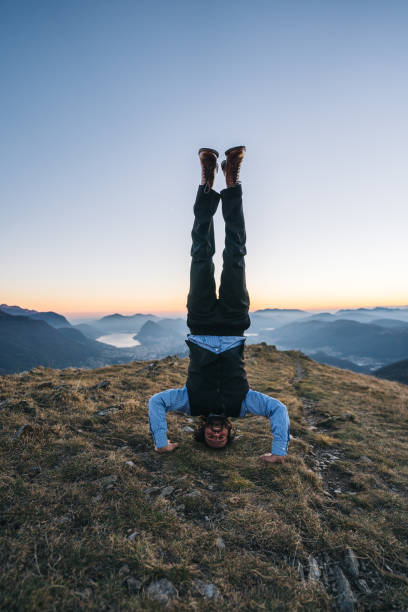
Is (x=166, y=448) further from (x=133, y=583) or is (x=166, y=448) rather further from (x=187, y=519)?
(x=133, y=583)

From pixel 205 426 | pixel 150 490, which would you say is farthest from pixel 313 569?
pixel 205 426

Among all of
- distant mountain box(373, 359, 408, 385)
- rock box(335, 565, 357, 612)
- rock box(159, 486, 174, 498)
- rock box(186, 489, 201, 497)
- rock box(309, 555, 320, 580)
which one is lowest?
distant mountain box(373, 359, 408, 385)

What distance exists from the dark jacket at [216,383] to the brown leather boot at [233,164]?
13.9ft

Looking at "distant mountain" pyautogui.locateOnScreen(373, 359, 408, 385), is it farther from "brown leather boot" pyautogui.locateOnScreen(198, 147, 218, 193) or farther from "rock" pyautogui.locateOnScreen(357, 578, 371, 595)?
"brown leather boot" pyautogui.locateOnScreen(198, 147, 218, 193)

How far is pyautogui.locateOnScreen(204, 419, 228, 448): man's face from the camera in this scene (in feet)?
19.8

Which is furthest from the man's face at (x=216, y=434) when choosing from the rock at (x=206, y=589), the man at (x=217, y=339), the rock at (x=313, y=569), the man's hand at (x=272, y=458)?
the rock at (x=206, y=589)

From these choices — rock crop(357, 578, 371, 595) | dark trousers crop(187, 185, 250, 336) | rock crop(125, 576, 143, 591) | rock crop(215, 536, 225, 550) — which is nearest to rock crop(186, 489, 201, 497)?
rock crop(215, 536, 225, 550)

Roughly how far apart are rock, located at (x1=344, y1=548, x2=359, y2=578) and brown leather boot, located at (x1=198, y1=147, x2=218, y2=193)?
7412 mm

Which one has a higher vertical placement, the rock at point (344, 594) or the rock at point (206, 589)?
the rock at point (206, 589)

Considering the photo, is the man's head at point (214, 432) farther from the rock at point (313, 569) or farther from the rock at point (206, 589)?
the rock at point (206, 589)

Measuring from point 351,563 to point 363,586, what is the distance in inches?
10.5

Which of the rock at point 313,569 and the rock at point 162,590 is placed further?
the rock at point 313,569

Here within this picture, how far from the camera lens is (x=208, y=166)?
20.9 feet

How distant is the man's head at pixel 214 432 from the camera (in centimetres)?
601
